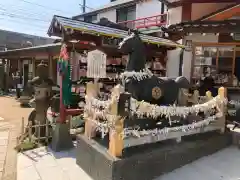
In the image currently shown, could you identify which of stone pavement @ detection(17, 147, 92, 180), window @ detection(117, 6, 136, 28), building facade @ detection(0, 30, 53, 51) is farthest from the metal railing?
building facade @ detection(0, 30, 53, 51)

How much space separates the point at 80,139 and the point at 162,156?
56.0 inches

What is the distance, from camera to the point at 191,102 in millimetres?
4988

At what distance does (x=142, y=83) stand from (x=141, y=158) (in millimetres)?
1230

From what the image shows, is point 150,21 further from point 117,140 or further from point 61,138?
point 117,140

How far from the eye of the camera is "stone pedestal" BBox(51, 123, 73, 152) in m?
4.68

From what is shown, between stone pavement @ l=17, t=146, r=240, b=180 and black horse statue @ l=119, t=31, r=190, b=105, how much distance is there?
1.22 m

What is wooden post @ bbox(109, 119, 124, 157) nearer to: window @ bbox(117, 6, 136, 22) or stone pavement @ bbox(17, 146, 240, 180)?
stone pavement @ bbox(17, 146, 240, 180)

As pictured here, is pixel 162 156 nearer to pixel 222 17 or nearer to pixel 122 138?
pixel 122 138

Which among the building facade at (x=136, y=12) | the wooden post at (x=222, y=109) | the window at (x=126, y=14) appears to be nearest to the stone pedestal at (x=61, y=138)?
the wooden post at (x=222, y=109)

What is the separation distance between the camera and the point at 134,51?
12.6ft

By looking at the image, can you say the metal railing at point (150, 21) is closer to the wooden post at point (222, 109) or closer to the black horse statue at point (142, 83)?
the wooden post at point (222, 109)

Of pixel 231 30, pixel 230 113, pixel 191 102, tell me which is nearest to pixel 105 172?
pixel 191 102

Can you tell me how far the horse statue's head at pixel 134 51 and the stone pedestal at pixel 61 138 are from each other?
2.02 metres

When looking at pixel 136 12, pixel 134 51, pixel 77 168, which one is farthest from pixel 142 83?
pixel 136 12
